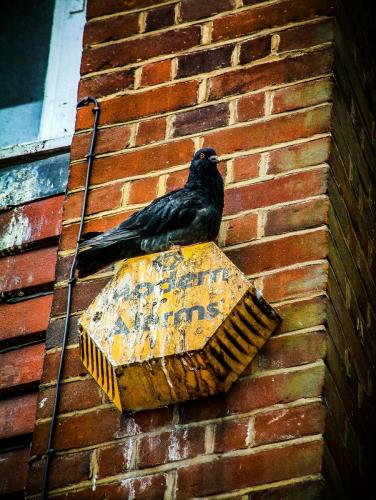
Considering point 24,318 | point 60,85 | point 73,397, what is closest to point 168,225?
point 73,397

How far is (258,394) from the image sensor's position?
270 centimetres

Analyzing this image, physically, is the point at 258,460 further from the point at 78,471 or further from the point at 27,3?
the point at 27,3

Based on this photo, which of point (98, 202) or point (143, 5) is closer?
point (98, 202)

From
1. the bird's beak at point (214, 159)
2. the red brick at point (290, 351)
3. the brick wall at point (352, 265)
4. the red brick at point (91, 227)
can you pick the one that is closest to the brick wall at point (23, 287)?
the red brick at point (91, 227)

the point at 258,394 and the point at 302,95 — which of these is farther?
the point at 302,95

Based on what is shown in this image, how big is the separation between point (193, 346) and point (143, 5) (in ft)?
4.72

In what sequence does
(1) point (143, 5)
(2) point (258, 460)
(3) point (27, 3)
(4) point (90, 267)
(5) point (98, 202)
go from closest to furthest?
(2) point (258, 460)
(4) point (90, 267)
(5) point (98, 202)
(1) point (143, 5)
(3) point (27, 3)

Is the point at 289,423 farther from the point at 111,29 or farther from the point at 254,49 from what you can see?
the point at 111,29

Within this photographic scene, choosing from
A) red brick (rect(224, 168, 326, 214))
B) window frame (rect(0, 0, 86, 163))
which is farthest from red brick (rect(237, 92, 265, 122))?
window frame (rect(0, 0, 86, 163))

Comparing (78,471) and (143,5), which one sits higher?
(143,5)

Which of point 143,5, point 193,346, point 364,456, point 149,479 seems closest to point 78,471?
point 149,479

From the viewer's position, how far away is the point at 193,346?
265 centimetres

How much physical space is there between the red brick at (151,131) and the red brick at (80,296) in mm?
474

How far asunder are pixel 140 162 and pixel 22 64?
54.5 inches
